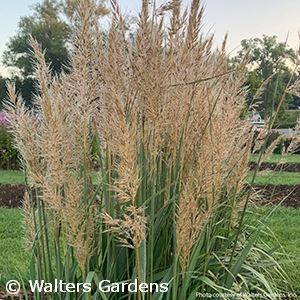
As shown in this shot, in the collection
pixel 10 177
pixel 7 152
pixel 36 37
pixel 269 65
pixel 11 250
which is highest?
pixel 36 37

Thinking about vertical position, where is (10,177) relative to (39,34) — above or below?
below

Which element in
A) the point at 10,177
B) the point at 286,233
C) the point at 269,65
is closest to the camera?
the point at 286,233

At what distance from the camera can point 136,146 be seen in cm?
150

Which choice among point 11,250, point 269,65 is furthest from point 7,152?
point 269,65

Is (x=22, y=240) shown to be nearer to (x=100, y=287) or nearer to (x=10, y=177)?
(x=100, y=287)

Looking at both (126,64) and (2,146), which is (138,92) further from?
(2,146)

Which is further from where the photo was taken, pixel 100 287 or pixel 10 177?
pixel 10 177

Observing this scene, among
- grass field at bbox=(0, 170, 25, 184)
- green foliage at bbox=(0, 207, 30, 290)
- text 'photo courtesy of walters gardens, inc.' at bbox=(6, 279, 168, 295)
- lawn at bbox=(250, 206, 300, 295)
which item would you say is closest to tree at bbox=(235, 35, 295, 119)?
text 'photo courtesy of walters gardens, inc.' at bbox=(6, 279, 168, 295)

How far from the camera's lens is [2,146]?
11.2 metres

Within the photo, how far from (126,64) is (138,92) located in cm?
13

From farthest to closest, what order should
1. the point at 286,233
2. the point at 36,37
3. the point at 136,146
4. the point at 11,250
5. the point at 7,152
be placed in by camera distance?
1. the point at 36,37
2. the point at 7,152
3. the point at 286,233
4. the point at 11,250
5. the point at 136,146

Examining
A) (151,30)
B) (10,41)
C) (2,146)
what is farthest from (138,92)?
(10,41)

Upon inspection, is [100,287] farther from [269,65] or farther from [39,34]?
[39,34]

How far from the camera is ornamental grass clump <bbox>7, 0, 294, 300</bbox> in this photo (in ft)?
4.81
